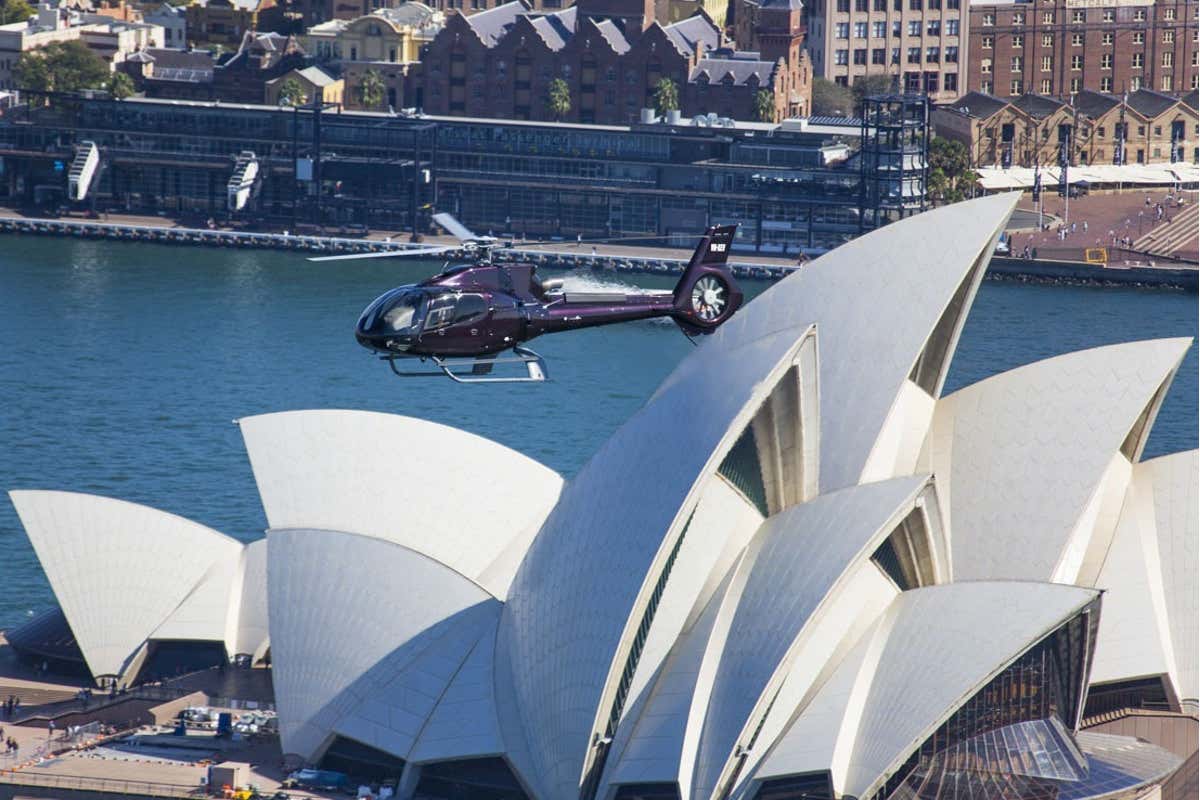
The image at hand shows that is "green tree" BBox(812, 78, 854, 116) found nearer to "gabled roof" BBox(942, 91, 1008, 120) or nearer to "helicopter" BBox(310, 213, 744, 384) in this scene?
"gabled roof" BBox(942, 91, 1008, 120)

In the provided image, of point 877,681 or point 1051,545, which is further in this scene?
point 1051,545

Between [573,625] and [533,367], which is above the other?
[533,367]

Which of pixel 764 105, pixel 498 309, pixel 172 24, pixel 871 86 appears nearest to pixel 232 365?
pixel 764 105

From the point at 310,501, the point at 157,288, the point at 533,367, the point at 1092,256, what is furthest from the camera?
the point at 1092,256

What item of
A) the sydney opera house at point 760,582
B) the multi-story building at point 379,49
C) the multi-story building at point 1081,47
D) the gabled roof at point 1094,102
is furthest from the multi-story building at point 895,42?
the sydney opera house at point 760,582

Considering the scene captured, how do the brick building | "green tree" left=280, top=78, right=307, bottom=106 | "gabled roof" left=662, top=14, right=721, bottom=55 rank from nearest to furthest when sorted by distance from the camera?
the brick building < "gabled roof" left=662, top=14, right=721, bottom=55 < "green tree" left=280, top=78, right=307, bottom=106

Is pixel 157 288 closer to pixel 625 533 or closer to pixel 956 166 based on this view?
pixel 956 166

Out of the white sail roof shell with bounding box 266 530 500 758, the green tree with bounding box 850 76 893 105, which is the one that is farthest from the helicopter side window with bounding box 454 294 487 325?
the green tree with bounding box 850 76 893 105

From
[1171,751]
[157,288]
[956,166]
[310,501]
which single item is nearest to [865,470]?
[1171,751]
